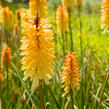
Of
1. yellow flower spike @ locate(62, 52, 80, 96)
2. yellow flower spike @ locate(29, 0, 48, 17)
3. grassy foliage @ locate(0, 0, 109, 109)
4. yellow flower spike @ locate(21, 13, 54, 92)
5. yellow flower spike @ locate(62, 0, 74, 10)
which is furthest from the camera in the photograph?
yellow flower spike @ locate(62, 0, 74, 10)

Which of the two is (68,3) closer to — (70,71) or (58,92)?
(58,92)

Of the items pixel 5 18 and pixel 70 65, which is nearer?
pixel 70 65

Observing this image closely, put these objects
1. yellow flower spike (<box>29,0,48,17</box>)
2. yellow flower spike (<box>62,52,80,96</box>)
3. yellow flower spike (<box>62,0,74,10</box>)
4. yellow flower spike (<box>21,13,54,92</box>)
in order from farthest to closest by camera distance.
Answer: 1. yellow flower spike (<box>62,0,74,10</box>)
2. yellow flower spike (<box>29,0,48,17</box>)
3. yellow flower spike (<box>62,52,80,96</box>)
4. yellow flower spike (<box>21,13,54,92</box>)

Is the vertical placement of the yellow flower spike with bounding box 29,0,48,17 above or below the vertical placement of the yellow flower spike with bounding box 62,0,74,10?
below

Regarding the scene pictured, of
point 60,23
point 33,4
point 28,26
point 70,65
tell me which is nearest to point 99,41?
point 60,23

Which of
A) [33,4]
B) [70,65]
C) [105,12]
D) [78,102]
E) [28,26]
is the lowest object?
[78,102]

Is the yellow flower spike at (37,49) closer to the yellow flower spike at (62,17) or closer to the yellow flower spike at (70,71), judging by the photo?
the yellow flower spike at (70,71)

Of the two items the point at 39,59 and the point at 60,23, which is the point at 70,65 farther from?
the point at 60,23

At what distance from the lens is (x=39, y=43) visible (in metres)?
1.32

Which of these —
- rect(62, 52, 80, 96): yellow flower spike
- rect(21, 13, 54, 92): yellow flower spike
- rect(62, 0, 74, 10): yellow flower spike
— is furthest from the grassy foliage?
rect(62, 0, 74, 10): yellow flower spike

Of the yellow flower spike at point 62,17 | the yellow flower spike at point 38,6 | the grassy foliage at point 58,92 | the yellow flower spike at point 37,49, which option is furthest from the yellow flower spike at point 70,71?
the yellow flower spike at point 62,17

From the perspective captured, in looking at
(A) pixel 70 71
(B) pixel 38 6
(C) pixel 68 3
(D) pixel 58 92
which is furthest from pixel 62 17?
(A) pixel 70 71

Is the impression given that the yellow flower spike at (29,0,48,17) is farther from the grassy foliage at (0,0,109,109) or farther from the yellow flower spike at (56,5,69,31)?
the yellow flower spike at (56,5,69,31)

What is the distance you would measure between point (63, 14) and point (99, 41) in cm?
511
